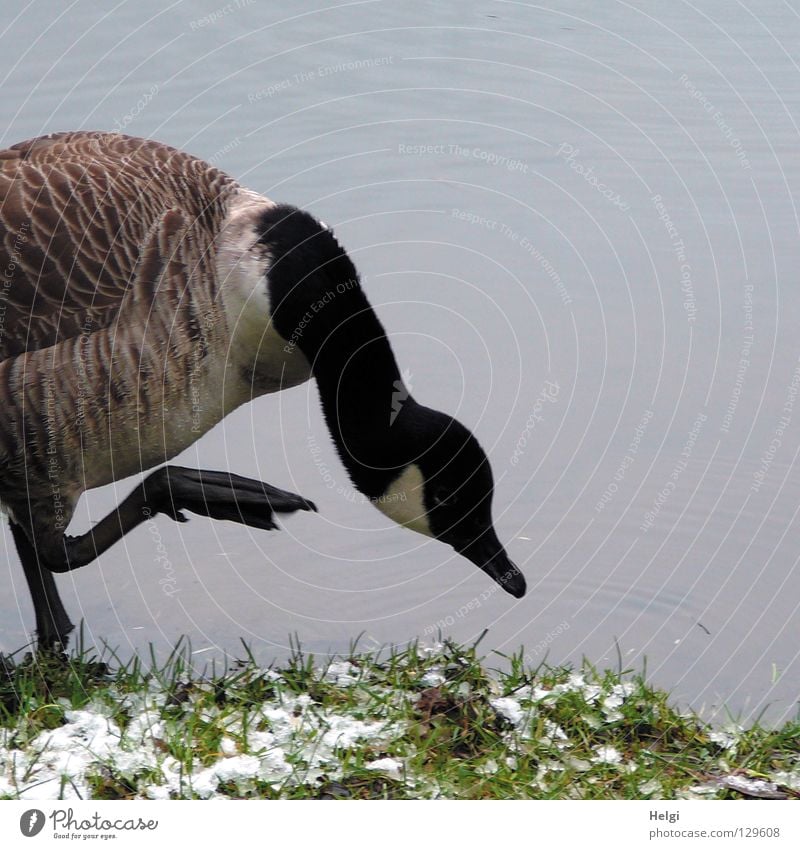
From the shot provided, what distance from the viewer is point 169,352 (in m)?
5.07

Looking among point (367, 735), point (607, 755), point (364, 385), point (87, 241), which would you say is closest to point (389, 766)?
point (367, 735)

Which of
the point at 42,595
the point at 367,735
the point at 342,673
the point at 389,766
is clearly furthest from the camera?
the point at 42,595

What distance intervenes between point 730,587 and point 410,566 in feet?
5.48

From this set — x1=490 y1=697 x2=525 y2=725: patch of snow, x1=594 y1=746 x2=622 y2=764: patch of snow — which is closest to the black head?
x1=490 y1=697 x2=525 y2=725: patch of snow

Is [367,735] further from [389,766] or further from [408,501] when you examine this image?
[408,501]

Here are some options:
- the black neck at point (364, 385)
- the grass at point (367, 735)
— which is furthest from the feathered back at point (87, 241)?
the grass at point (367, 735)

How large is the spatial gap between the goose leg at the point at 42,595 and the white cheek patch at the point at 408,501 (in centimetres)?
155

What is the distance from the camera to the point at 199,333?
5109 millimetres

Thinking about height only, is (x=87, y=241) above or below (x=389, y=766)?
above

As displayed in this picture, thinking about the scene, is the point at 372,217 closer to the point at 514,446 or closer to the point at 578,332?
the point at 578,332

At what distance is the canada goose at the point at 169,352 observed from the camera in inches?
199

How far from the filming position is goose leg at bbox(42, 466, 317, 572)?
534 cm

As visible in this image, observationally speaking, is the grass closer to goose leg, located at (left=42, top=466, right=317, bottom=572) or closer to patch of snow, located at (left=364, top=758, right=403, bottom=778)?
patch of snow, located at (left=364, top=758, right=403, bottom=778)

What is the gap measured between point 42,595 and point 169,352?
4.62 feet
